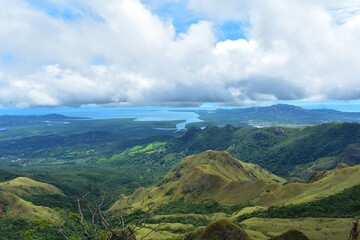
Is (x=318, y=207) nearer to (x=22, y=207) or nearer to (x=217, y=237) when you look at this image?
(x=217, y=237)

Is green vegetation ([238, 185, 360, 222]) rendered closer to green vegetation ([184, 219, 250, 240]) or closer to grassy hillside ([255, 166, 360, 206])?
grassy hillside ([255, 166, 360, 206])

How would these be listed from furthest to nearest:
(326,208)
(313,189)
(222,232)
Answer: (313,189) → (326,208) → (222,232)

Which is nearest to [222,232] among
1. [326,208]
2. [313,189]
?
[326,208]

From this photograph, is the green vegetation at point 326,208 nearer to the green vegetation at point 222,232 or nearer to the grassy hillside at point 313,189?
the grassy hillside at point 313,189

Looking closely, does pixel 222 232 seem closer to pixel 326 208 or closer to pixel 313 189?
pixel 326 208

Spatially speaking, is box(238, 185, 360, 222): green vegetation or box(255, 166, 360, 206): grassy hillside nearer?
box(238, 185, 360, 222): green vegetation

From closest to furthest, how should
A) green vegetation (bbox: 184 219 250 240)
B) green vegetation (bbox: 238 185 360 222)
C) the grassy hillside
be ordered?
green vegetation (bbox: 184 219 250 240)
green vegetation (bbox: 238 185 360 222)
the grassy hillside

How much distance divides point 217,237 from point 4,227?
124 m

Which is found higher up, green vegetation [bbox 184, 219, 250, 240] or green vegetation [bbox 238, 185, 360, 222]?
green vegetation [bbox 184, 219, 250, 240]

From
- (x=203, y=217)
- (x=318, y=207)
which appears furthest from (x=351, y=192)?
(x=203, y=217)

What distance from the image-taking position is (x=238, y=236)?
8812 cm

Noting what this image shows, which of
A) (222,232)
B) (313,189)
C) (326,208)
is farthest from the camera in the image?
(313,189)

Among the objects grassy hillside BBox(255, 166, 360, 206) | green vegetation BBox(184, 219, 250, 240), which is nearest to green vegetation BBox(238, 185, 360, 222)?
grassy hillside BBox(255, 166, 360, 206)

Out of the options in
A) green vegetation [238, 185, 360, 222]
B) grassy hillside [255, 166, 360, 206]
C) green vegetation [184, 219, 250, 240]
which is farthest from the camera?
grassy hillside [255, 166, 360, 206]
